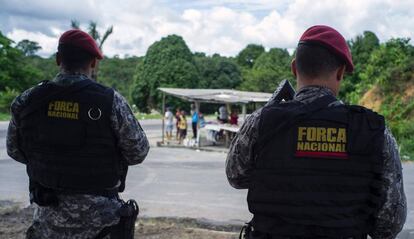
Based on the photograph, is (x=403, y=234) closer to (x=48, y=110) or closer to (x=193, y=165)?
(x=48, y=110)

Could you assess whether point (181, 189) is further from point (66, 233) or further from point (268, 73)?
point (268, 73)

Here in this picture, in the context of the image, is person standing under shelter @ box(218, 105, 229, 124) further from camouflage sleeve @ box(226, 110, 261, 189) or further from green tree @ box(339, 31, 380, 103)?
camouflage sleeve @ box(226, 110, 261, 189)

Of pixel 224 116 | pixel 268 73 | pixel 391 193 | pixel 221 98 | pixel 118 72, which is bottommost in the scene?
pixel 391 193

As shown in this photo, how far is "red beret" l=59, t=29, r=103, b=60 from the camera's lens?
2844 mm

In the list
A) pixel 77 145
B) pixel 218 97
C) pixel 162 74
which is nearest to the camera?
pixel 77 145

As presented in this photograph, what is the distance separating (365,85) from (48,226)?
23.6 meters

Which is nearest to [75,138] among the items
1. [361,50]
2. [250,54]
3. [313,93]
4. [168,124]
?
[313,93]

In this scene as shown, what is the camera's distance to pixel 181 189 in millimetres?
9469

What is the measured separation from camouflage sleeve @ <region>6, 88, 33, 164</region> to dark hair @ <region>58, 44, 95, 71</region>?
0.25m

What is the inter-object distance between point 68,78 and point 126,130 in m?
0.43

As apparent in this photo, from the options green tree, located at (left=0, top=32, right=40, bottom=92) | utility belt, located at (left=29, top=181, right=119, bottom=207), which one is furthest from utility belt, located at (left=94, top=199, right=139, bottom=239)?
green tree, located at (left=0, top=32, right=40, bottom=92)

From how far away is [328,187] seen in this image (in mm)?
2131

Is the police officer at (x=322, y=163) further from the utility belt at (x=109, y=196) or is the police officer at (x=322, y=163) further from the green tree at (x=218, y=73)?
the green tree at (x=218, y=73)

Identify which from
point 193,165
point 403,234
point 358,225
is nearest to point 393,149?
point 358,225
